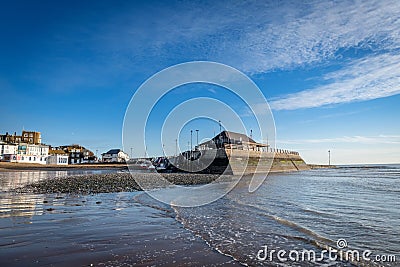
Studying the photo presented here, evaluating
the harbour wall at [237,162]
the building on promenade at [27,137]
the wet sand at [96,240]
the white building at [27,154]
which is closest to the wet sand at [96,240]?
the wet sand at [96,240]

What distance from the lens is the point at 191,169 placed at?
5791 cm

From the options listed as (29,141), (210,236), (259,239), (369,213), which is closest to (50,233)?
(210,236)

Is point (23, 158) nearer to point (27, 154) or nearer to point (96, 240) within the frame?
point (27, 154)

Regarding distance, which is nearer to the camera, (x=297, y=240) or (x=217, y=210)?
(x=297, y=240)

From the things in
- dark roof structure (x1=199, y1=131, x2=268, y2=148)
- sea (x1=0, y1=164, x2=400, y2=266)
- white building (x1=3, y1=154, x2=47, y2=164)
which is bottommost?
sea (x1=0, y1=164, x2=400, y2=266)

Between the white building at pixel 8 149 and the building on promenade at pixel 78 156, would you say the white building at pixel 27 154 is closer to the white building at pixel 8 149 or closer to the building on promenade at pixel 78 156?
the white building at pixel 8 149

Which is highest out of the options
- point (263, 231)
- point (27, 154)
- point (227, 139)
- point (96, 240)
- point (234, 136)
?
point (234, 136)

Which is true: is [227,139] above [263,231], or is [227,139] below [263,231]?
above

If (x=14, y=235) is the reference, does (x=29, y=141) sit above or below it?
above

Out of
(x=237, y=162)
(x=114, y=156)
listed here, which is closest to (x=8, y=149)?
(x=114, y=156)

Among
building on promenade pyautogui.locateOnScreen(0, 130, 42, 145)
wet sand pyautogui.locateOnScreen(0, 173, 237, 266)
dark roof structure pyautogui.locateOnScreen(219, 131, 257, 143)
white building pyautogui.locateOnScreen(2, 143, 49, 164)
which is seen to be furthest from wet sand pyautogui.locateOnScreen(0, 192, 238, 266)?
building on promenade pyautogui.locateOnScreen(0, 130, 42, 145)

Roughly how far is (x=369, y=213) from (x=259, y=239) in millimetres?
6946

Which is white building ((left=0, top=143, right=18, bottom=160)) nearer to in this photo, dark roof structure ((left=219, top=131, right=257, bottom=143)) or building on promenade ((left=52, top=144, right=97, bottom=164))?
building on promenade ((left=52, top=144, right=97, bottom=164))

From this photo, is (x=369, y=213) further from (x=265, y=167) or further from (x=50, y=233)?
(x=265, y=167)
